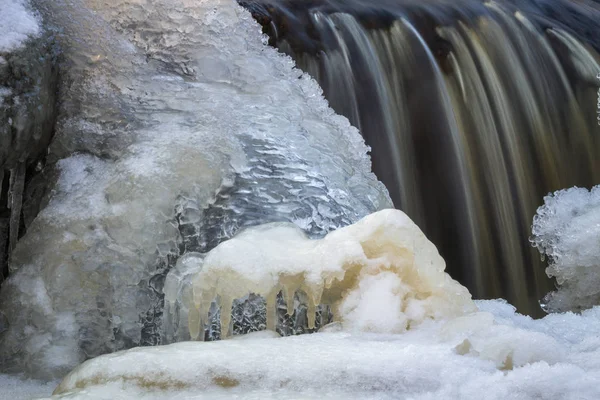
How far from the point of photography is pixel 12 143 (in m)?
2.37

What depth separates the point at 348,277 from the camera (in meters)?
2.05

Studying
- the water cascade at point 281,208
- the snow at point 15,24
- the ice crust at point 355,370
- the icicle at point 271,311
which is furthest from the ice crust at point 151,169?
the ice crust at point 355,370

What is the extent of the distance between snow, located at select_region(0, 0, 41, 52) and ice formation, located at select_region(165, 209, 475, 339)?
108 cm

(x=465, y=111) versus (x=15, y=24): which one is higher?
(x=15, y=24)

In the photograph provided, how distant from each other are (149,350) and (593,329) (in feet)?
4.44

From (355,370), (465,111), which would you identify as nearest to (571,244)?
(465,111)

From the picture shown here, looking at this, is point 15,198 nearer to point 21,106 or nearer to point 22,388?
point 21,106

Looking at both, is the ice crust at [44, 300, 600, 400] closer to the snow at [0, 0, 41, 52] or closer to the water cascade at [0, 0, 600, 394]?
the water cascade at [0, 0, 600, 394]

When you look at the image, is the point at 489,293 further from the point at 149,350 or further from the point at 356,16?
the point at 149,350

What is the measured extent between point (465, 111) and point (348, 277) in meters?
2.48

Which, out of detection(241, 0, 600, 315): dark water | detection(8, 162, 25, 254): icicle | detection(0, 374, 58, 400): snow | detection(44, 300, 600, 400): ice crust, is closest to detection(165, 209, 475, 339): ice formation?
detection(44, 300, 600, 400): ice crust

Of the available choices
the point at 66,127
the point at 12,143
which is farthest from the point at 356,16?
the point at 12,143

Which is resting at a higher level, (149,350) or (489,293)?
(149,350)

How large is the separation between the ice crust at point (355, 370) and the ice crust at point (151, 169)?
2.46ft
